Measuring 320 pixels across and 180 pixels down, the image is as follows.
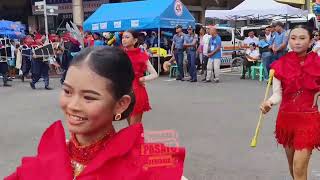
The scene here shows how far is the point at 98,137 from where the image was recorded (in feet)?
5.06

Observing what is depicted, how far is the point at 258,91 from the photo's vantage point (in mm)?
11859

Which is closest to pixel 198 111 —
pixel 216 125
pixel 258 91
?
pixel 216 125

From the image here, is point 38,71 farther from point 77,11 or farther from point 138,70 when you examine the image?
point 77,11

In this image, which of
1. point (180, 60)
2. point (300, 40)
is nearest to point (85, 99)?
point (300, 40)

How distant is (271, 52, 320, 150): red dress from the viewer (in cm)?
375

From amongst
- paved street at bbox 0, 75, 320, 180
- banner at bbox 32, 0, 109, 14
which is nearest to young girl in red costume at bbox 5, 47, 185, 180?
paved street at bbox 0, 75, 320, 180

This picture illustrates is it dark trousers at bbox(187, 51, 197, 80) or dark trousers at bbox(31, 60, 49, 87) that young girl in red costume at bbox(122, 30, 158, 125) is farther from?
dark trousers at bbox(187, 51, 197, 80)

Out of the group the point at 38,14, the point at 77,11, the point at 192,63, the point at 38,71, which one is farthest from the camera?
the point at 38,14

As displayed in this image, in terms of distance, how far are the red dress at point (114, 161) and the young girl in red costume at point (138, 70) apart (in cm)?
374

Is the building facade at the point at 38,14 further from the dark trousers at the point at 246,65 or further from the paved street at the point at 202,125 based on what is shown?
the paved street at the point at 202,125

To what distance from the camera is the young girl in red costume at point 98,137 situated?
1446 mm

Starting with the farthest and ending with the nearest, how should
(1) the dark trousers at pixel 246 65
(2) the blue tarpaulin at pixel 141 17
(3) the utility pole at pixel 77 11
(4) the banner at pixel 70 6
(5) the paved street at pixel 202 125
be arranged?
(4) the banner at pixel 70 6 < (3) the utility pole at pixel 77 11 < (2) the blue tarpaulin at pixel 141 17 < (1) the dark trousers at pixel 246 65 < (5) the paved street at pixel 202 125

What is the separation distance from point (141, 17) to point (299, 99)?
1340 cm

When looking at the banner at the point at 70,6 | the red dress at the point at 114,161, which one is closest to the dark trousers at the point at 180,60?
the red dress at the point at 114,161
